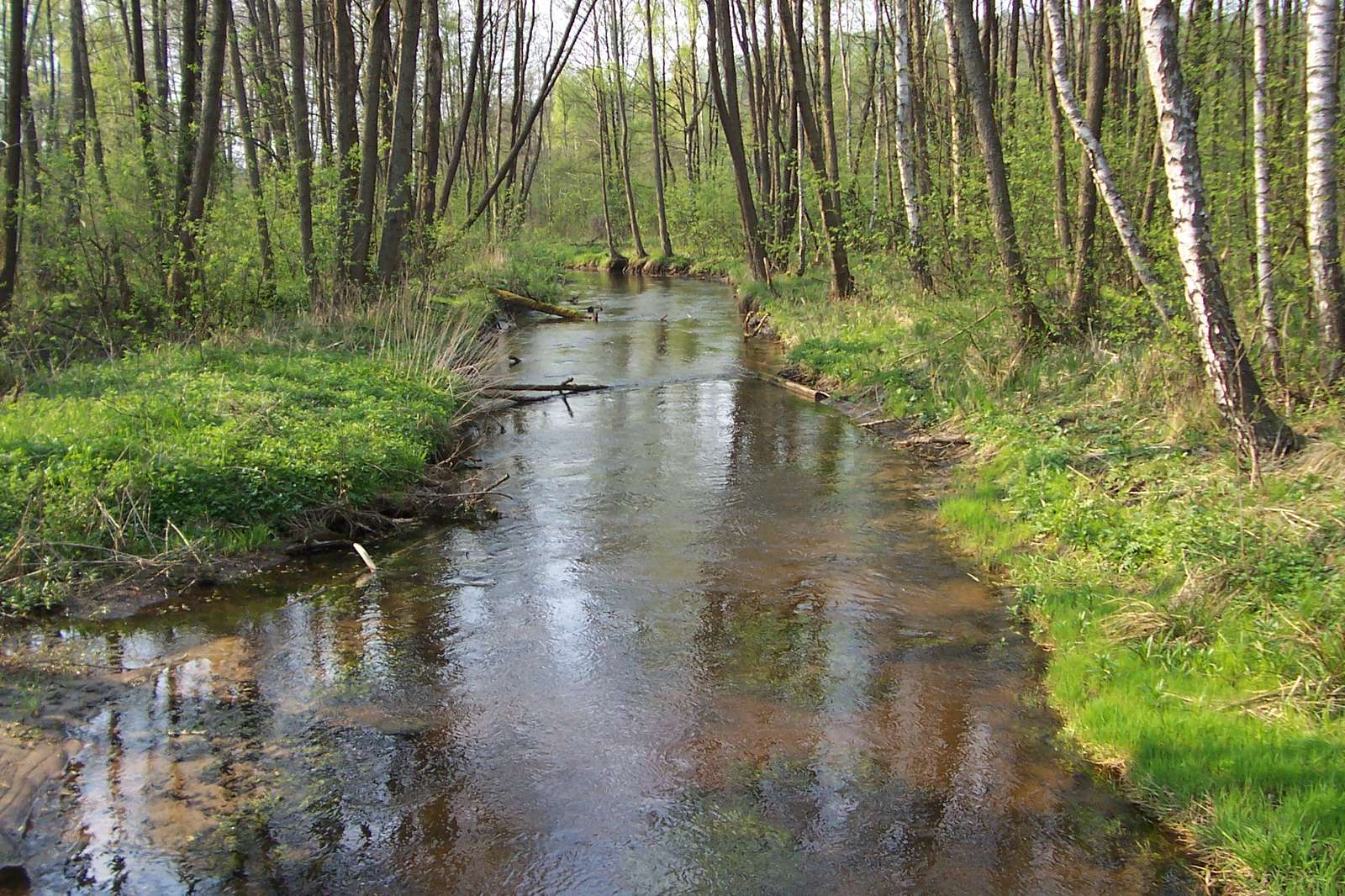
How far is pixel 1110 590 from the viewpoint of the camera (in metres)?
6.34

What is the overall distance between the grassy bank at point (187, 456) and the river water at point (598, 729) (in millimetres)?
637

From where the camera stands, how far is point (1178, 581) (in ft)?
19.7

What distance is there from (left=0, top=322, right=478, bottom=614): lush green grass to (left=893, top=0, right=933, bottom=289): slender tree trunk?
355 inches

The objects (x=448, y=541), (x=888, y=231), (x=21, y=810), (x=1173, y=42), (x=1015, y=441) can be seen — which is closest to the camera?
(x=21, y=810)

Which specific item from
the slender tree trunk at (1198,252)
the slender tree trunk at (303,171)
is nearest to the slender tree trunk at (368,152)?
the slender tree trunk at (303,171)

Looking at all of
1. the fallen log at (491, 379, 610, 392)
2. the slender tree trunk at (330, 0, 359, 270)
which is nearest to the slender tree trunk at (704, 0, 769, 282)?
the slender tree trunk at (330, 0, 359, 270)

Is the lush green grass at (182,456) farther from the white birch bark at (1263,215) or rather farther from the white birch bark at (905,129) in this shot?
the white birch bark at (905,129)

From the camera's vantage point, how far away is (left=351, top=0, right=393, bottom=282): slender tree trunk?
15531mm

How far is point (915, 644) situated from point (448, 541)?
4235 millimetres

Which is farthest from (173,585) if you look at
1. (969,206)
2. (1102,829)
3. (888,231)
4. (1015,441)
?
(888,231)

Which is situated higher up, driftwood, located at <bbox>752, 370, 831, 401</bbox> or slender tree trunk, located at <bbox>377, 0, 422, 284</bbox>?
slender tree trunk, located at <bbox>377, 0, 422, 284</bbox>

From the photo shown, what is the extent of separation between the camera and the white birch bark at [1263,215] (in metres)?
7.92

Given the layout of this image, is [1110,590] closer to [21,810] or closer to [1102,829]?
[1102,829]

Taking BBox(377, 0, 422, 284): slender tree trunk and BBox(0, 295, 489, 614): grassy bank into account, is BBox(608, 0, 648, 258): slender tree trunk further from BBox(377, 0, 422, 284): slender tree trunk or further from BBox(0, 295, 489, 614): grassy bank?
BBox(0, 295, 489, 614): grassy bank
